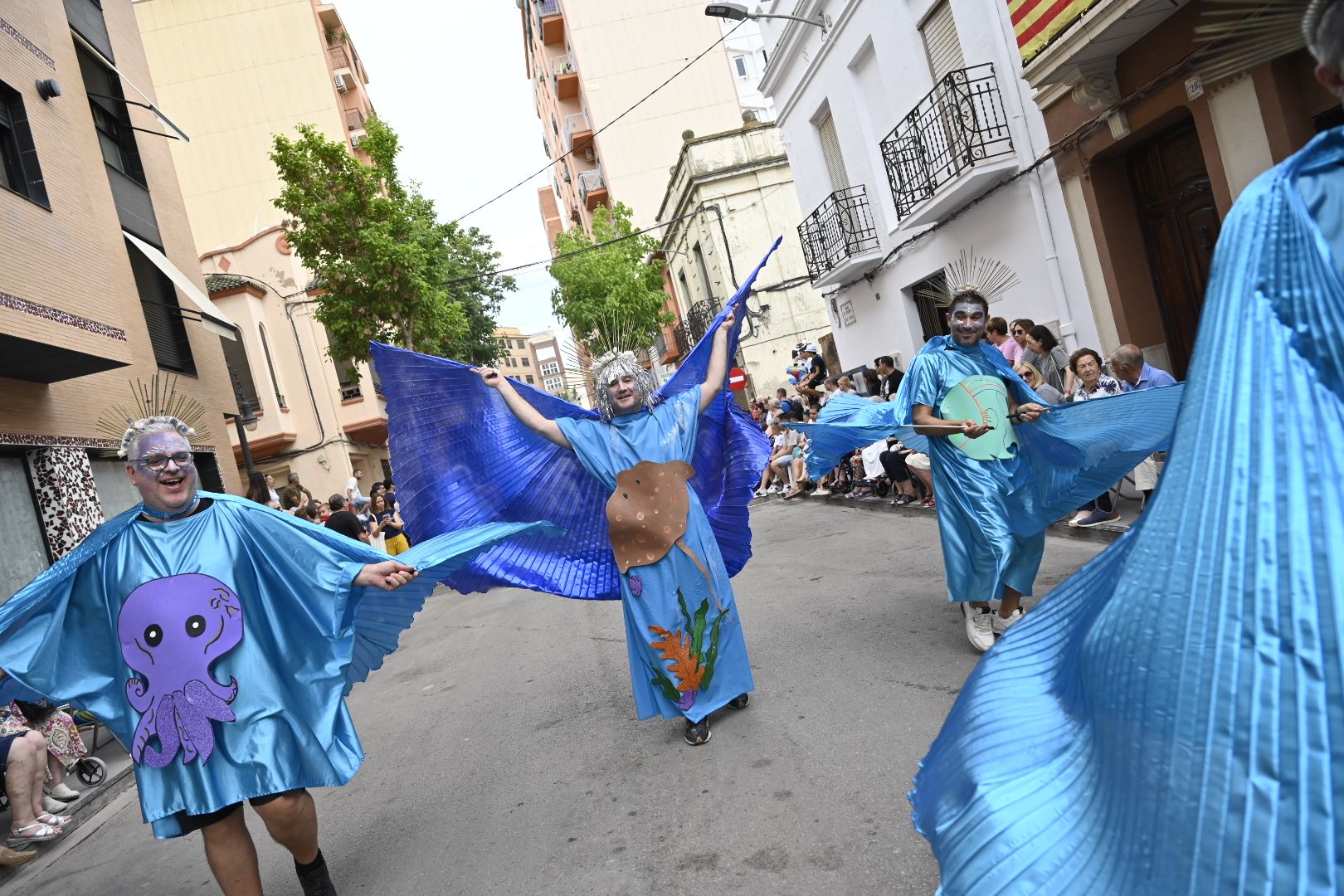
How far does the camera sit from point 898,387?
654cm

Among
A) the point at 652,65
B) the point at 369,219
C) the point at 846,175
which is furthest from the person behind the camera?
the point at 652,65

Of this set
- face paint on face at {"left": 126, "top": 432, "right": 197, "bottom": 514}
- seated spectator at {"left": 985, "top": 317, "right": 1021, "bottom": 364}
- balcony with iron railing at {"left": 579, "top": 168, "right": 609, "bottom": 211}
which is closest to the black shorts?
face paint on face at {"left": 126, "top": 432, "right": 197, "bottom": 514}

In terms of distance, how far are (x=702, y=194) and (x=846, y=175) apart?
33.1 ft

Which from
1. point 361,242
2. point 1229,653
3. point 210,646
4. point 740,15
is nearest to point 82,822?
point 210,646

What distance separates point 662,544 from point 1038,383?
16.2ft

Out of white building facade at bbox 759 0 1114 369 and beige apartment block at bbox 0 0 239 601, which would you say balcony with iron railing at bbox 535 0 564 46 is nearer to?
white building facade at bbox 759 0 1114 369

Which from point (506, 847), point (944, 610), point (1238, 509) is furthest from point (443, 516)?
point (1238, 509)

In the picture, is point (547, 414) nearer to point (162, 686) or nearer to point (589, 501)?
point (589, 501)

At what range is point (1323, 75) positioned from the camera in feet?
4.94

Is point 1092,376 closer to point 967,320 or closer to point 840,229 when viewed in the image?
point 967,320

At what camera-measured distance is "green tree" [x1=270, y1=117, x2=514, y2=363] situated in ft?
66.2

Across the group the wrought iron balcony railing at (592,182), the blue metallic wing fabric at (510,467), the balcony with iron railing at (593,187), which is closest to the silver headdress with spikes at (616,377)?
the blue metallic wing fabric at (510,467)

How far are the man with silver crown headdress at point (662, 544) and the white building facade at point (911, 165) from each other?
26.0ft

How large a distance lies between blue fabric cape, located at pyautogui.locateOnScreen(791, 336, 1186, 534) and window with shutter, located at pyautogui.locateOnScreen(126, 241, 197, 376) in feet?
40.4
